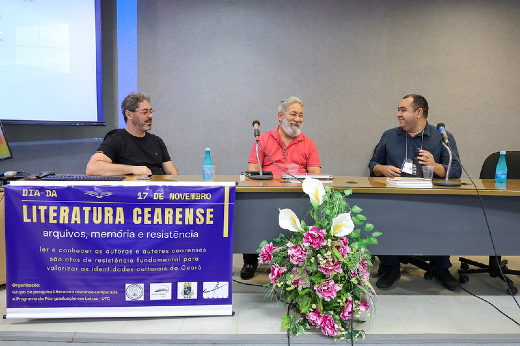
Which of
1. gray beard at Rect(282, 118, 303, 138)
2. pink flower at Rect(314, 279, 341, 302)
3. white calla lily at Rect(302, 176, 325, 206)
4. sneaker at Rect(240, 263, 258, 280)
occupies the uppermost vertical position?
gray beard at Rect(282, 118, 303, 138)

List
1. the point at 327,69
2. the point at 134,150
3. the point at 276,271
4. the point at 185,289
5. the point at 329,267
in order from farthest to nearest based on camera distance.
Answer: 1. the point at 327,69
2. the point at 134,150
3. the point at 185,289
4. the point at 276,271
5. the point at 329,267

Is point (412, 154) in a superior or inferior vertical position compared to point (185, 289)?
superior

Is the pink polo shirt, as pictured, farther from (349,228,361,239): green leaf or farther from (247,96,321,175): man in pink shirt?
(349,228,361,239): green leaf

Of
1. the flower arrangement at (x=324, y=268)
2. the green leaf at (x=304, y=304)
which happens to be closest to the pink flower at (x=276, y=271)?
the flower arrangement at (x=324, y=268)

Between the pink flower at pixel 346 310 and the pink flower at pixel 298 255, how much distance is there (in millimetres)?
292

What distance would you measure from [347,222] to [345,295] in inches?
14.3

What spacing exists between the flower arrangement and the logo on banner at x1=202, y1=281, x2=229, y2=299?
27cm

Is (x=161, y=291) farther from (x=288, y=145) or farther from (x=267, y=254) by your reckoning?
(x=288, y=145)

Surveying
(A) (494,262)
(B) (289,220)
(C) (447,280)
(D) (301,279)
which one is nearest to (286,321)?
(D) (301,279)

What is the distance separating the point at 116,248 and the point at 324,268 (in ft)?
3.36

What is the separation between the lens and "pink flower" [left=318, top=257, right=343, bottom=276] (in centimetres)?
197

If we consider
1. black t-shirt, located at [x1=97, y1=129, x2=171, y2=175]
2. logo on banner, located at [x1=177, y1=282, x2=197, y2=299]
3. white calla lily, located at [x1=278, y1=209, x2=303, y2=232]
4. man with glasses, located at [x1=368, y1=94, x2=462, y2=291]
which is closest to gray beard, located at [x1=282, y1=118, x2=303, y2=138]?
man with glasses, located at [x1=368, y1=94, x2=462, y2=291]

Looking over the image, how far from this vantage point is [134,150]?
307cm

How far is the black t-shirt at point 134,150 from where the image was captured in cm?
298
